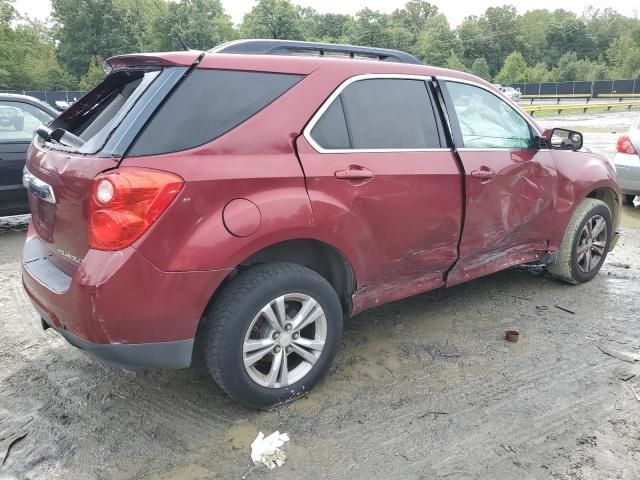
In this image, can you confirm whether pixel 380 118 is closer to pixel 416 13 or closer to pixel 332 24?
pixel 332 24

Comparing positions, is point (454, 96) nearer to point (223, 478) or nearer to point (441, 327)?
point (441, 327)

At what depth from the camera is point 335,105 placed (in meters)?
2.96

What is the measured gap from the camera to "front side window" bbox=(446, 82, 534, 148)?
12.0 feet

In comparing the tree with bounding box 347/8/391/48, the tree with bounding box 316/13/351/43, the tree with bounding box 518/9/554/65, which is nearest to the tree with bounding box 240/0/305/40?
the tree with bounding box 347/8/391/48

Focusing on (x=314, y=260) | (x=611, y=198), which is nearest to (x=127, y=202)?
(x=314, y=260)

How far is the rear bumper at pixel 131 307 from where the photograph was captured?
2338 millimetres

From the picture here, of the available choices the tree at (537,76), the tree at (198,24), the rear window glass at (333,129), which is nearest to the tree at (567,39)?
the tree at (537,76)

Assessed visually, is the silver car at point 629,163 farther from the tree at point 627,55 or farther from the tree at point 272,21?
the tree at point 627,55

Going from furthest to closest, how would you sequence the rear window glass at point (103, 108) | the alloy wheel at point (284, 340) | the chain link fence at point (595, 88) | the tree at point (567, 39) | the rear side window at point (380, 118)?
the tree at point (567, 39) → the chain link fence at point (595, 88) → the rear side window at point (380, 118) → the alloy wheel at point (284, 340) → the rear window glass at point (103, 108)

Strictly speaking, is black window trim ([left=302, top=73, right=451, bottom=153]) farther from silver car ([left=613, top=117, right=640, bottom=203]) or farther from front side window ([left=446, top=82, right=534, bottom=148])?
A: silver car ([left=613, top=117, right=640, bottom=203])

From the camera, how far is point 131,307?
2.37 metres

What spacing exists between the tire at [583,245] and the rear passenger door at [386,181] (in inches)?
59.4

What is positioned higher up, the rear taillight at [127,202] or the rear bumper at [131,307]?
the rear taillight at [127,202]

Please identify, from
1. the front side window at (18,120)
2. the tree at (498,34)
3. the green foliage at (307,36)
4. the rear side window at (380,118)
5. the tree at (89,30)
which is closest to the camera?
the rear side window at (380,118)
